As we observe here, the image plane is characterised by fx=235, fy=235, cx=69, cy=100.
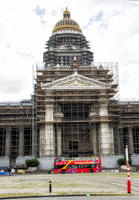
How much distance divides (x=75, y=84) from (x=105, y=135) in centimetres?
1520

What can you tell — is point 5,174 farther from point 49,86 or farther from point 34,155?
point 49,86

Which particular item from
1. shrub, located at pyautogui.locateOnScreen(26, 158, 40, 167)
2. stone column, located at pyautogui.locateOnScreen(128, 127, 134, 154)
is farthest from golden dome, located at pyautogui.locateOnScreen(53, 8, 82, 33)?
shrub, located at pyautogui.locateOnScreen(26, 158, 40, 167)


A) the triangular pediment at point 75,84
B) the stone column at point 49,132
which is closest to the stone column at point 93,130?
the triangular pediment at point 75,84

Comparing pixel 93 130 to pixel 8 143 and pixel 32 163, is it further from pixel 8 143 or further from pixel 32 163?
pixel 8 143

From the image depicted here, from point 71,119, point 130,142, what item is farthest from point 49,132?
point 130,142

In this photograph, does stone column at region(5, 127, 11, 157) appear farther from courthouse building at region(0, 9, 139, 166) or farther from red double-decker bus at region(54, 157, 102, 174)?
red double-decker bus at region(54, 157, 102, 174)

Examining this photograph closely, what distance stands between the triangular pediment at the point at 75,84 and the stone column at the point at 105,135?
5.32 metres

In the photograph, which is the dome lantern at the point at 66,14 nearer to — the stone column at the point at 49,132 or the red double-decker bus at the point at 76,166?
the stone column at the point at 49,132

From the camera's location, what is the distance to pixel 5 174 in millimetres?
47500

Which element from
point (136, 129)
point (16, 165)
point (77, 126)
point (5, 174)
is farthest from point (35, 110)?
point (136, 129)

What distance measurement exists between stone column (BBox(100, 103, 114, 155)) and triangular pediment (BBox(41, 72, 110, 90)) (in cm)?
532

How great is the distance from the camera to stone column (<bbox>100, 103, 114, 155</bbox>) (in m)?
57.7

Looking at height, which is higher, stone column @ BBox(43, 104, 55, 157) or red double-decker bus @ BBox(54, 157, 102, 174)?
stone column @ BBox(43, 104, 55, 157)

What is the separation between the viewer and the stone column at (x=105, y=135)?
189ft
